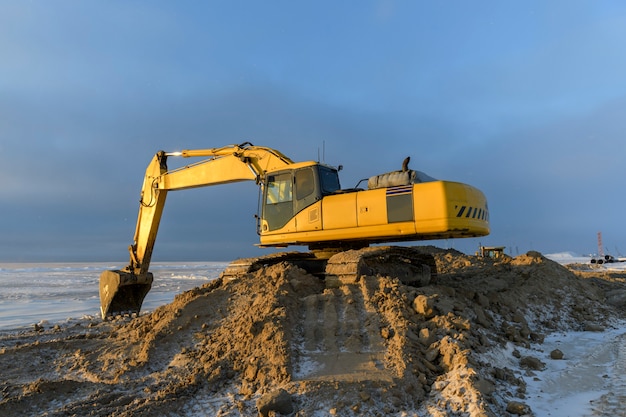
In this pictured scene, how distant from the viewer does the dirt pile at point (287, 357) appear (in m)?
4.80

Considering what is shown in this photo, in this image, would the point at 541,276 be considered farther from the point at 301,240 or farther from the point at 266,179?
the point at 266,179

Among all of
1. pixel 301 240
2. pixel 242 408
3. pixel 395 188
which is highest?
pixel 395 188

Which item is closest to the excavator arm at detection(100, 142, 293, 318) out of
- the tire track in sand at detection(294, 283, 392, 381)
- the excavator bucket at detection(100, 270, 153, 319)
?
the excavator bucket at detection(100, 270, 153, 319)

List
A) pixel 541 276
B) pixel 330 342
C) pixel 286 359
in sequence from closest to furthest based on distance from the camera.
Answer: pixel 286 359, pixel 330 342, pixel 541 276

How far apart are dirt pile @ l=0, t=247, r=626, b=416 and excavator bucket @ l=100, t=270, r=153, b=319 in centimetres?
240

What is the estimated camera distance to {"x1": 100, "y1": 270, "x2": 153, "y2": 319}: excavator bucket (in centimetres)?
1150

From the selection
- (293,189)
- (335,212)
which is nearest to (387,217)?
(335,212)

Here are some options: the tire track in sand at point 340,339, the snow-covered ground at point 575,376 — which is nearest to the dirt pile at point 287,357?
the tire track in sand at point 340,339

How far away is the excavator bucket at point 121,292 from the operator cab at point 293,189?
4.63 m

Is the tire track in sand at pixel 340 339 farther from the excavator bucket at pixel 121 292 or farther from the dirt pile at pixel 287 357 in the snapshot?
the excavator bucket at pixel 121 292

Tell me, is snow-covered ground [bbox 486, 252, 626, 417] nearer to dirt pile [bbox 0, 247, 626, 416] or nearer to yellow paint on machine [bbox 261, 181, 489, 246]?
dirt pile [bbox 0, 247, 626, 416]

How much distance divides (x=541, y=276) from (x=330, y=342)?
29.1 feet

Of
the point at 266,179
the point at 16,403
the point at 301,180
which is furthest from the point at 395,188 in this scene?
the point at 16,403

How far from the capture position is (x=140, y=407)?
4.72 metres
